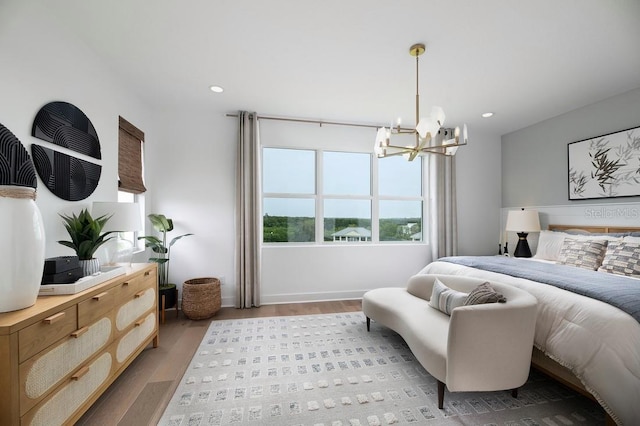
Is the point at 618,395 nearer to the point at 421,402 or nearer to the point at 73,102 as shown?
the point at 421,402

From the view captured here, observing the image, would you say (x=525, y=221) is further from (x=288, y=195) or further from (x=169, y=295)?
(x=169, y=295)

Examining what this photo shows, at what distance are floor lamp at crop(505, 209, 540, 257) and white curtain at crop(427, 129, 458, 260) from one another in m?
0.75

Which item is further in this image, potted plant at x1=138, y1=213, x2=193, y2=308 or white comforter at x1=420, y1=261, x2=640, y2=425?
potted plant at x1=138, y1=213, x2=193, y2=308

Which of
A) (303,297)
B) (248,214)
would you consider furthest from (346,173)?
(303,297)

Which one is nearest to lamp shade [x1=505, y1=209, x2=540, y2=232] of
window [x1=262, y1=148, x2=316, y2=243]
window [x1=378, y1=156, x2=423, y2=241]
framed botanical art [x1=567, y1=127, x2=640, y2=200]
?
framed botanical art [x1=567, y1=127, x2=640, y2=200]

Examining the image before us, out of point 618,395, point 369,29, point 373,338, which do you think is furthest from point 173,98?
point 618,395

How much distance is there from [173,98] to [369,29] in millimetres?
2441

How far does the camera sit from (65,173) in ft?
6.39

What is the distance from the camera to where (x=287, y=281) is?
381 centimetres

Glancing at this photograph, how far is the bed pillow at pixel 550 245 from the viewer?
3.20m

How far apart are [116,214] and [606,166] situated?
5.09 m

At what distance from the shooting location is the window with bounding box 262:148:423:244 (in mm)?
3906

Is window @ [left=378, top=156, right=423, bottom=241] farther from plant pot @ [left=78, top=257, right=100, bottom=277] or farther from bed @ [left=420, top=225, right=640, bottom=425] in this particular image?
plant pot @ [left=78, top=257, right=100, bottom=277]

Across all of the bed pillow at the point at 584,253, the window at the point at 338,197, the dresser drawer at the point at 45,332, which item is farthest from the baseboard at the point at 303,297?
the bed pillow at the point at 584,253
